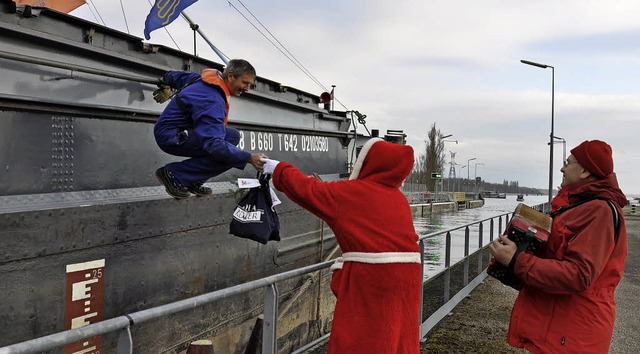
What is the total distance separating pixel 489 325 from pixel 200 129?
4.78m

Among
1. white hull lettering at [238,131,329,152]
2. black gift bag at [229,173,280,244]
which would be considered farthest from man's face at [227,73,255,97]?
white hull lettering at [238,131,329,152]

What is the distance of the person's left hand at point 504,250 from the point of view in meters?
2.99

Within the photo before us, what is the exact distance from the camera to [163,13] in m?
5.28

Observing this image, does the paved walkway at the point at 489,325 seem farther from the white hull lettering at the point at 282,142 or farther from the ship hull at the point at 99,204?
the white hull lettering at the point at 282,142

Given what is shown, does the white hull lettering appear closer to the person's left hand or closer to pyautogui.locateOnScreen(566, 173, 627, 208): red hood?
the person's left hand

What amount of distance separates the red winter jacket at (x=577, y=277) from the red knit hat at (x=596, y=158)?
50 millimetres

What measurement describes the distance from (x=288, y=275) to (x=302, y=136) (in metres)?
4.04

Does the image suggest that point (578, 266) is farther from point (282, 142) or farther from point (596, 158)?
point (282, 142)

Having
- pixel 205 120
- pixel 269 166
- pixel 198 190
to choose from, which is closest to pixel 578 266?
pixel 269 166

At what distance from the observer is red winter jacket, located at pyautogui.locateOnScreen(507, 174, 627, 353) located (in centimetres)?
277

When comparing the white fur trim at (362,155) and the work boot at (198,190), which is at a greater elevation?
the white fur trim at (362,155)

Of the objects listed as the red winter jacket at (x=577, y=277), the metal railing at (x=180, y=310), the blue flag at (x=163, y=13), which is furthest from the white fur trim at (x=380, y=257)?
the blue flag at (x=163, y=13)

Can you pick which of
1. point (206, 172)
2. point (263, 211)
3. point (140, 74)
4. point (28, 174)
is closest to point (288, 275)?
point (263, 211)

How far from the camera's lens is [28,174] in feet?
12.2
